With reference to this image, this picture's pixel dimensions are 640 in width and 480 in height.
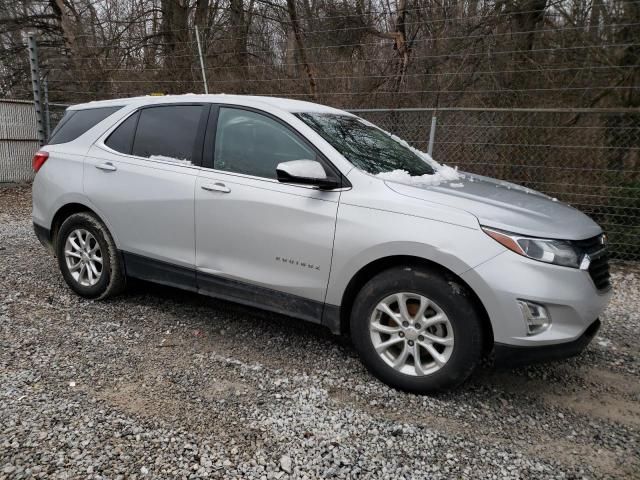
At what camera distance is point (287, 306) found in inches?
133

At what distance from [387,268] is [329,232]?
1.40 ft

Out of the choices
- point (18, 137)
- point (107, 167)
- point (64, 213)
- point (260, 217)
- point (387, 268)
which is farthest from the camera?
point (18, 137)

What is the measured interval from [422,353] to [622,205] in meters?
4.59

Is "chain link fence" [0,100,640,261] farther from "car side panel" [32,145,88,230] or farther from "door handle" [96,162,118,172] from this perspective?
"car side panel" [32,145,88,230]

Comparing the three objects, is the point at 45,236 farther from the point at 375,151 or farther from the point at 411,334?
the point at 411,334

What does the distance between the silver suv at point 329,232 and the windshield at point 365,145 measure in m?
0.02

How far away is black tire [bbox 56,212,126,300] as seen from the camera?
413cm

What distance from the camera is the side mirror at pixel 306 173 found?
10.1 ft

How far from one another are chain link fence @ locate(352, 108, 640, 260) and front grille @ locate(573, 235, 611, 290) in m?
3.28

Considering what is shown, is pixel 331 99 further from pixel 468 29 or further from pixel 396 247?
pixel 396 247

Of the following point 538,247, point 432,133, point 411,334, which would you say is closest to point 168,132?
point 411,334

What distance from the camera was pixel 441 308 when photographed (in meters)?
2.86

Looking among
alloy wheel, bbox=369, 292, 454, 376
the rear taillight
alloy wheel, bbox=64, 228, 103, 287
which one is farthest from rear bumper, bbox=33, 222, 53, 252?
alloy wheel, bbox=369, 292, 454, 376

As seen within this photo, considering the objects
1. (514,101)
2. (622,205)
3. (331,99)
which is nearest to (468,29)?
(514,101)
